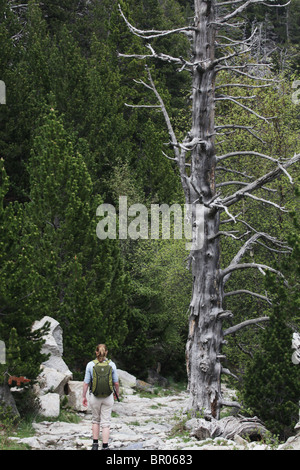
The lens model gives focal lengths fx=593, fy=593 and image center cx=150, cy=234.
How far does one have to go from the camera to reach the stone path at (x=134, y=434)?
8692mm

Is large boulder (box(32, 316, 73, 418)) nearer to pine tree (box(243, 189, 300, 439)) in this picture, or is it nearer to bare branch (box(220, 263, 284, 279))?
bare branch (box(220, 263, 284, 279))

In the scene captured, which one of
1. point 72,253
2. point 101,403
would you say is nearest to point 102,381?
point 101,403

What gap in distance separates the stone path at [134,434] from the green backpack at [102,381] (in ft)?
3.30

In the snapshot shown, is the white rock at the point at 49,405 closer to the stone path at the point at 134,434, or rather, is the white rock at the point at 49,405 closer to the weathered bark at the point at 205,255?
the stone path at the point at 134,434

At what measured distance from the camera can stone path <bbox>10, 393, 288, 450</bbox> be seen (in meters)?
8.69

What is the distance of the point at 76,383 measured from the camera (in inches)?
586

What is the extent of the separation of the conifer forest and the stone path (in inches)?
47.6

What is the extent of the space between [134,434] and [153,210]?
15972mm

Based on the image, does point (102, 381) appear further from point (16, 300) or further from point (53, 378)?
point (53, 378)

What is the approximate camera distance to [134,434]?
11.5 meters

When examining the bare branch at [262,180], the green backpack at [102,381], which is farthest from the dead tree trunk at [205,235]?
the green backpack at [102,381]

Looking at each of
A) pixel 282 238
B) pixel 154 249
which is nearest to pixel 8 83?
pixel 154 249

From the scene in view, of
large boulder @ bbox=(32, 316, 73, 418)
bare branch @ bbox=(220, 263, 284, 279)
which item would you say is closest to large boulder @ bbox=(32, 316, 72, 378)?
large boulder @ bbox=(32, 316, 73, 418)
